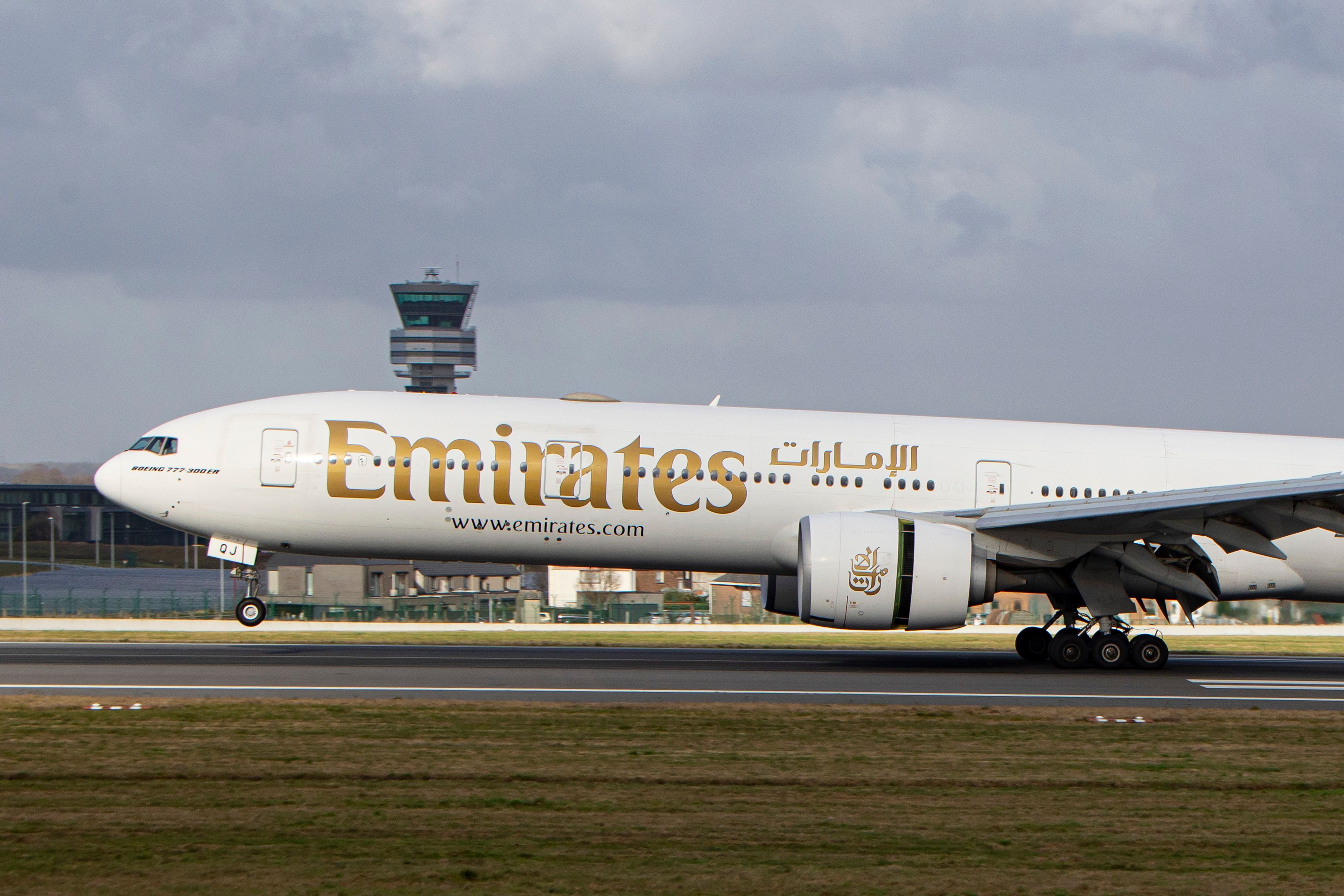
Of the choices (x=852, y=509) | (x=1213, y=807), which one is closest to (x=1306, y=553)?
(x=852, y=509)

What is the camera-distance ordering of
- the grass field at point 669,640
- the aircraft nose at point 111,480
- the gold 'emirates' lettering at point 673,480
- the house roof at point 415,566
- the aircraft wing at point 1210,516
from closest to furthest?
the aircraft wing at point 1210,516, the gold 'emirates' lettering at point 673,480, the aircraft nose at point 111,480, the grass field at point 669,640, the house roof at point 415,566

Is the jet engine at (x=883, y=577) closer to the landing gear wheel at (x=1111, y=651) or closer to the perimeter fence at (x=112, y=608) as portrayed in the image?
the landing gear wheel at (x=1111, y=651)

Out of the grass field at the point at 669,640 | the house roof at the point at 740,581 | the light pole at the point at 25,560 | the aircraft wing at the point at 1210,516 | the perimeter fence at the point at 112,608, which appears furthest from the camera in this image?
the house roof at the point at 740,581

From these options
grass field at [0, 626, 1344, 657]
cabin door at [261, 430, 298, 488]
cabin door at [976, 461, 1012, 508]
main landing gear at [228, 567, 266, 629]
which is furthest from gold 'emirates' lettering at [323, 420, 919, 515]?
grass field at [0, 626, 1344, 657]

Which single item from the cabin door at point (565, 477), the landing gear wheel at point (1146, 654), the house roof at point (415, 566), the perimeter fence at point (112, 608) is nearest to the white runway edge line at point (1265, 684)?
the landing gear wheel at point (1146, 654)

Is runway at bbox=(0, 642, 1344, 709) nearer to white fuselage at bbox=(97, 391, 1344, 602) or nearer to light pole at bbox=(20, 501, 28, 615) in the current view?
white fuselage at bbox=(97, 391, 1344, 602)

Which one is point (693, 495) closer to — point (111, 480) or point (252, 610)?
point (252, 610)

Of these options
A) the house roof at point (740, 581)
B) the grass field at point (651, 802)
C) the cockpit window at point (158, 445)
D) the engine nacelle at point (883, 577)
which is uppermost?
the cockpit window at point (158, 445)

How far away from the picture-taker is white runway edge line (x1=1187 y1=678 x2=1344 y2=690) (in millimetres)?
18312

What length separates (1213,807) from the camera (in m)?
9.82

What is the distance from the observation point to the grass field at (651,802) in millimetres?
7602

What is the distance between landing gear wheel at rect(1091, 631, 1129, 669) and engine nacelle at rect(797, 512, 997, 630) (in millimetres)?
2820

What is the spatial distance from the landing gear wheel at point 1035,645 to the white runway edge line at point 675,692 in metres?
5.31

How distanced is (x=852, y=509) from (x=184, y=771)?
1289 cm
